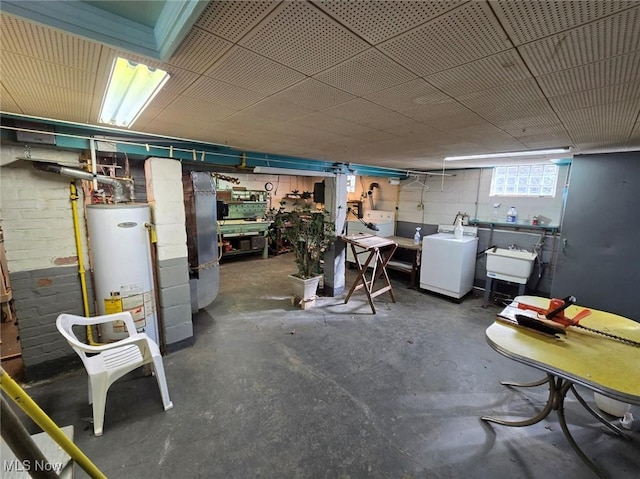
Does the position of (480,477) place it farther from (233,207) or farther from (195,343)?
(233,207)

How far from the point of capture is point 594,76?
1.22 meters

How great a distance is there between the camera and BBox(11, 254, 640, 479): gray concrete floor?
1.70m

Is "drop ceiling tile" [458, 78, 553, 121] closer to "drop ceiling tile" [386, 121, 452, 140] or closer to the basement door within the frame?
"drop ceiling tile" [386, 121, 452, 140]

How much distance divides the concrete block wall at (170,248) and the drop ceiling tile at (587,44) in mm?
2899

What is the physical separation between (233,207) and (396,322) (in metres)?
4.44

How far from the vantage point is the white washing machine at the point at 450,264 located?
169 inches

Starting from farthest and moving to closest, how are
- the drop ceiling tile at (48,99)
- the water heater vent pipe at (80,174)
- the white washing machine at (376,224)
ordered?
the white washing machine at (376,224) < the water heater vent pipe at (80,174) < the drop ceiling tile at (48,99)

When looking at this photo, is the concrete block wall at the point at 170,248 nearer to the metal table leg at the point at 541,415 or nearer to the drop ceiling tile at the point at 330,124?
the drop ceiling tile at the point at 330,124

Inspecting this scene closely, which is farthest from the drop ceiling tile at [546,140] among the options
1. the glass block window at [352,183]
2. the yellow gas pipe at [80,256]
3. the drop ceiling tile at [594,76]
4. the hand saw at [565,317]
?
the glass block window at [352,183]

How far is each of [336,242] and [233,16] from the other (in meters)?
3.69

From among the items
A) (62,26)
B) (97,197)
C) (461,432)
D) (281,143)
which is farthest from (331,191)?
(62,26)

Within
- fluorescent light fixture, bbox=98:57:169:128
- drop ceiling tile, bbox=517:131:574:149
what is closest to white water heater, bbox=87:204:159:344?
fluorescent light fixture, bbox=98:57:169:128

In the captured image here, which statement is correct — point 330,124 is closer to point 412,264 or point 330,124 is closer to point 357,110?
point 357,110

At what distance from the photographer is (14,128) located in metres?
2.02
